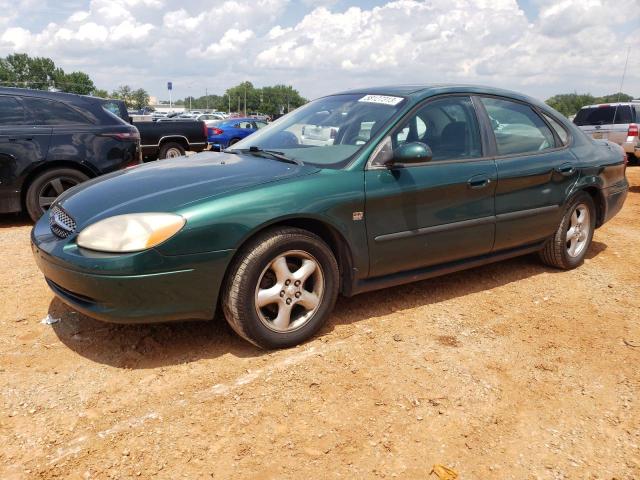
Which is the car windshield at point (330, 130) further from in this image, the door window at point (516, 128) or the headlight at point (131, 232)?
the headlight at point (131, 232)

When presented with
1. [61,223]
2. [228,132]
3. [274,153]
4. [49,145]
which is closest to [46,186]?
[49,145]

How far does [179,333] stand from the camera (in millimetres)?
3361

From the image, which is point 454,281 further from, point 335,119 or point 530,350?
point 335,119

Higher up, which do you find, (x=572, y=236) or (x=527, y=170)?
(x=527, y=170)

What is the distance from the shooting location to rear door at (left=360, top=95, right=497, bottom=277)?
3.40 metres

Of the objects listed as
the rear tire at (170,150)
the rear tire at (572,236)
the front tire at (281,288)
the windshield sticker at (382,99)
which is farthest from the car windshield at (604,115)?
the front tire at (281,288)

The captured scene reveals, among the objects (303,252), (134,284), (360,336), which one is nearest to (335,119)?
(303,252)

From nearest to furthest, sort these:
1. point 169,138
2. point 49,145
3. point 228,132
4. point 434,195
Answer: point 434,195, point 49,145, point 169,138, point 228,132

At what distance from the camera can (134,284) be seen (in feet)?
8.84

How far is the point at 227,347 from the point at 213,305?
1.33ft

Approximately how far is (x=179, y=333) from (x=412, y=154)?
5.90ft

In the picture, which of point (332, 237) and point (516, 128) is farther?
point (516, 128)

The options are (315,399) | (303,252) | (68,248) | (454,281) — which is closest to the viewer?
(315,399)

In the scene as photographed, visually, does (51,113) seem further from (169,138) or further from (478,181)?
(169,138)
